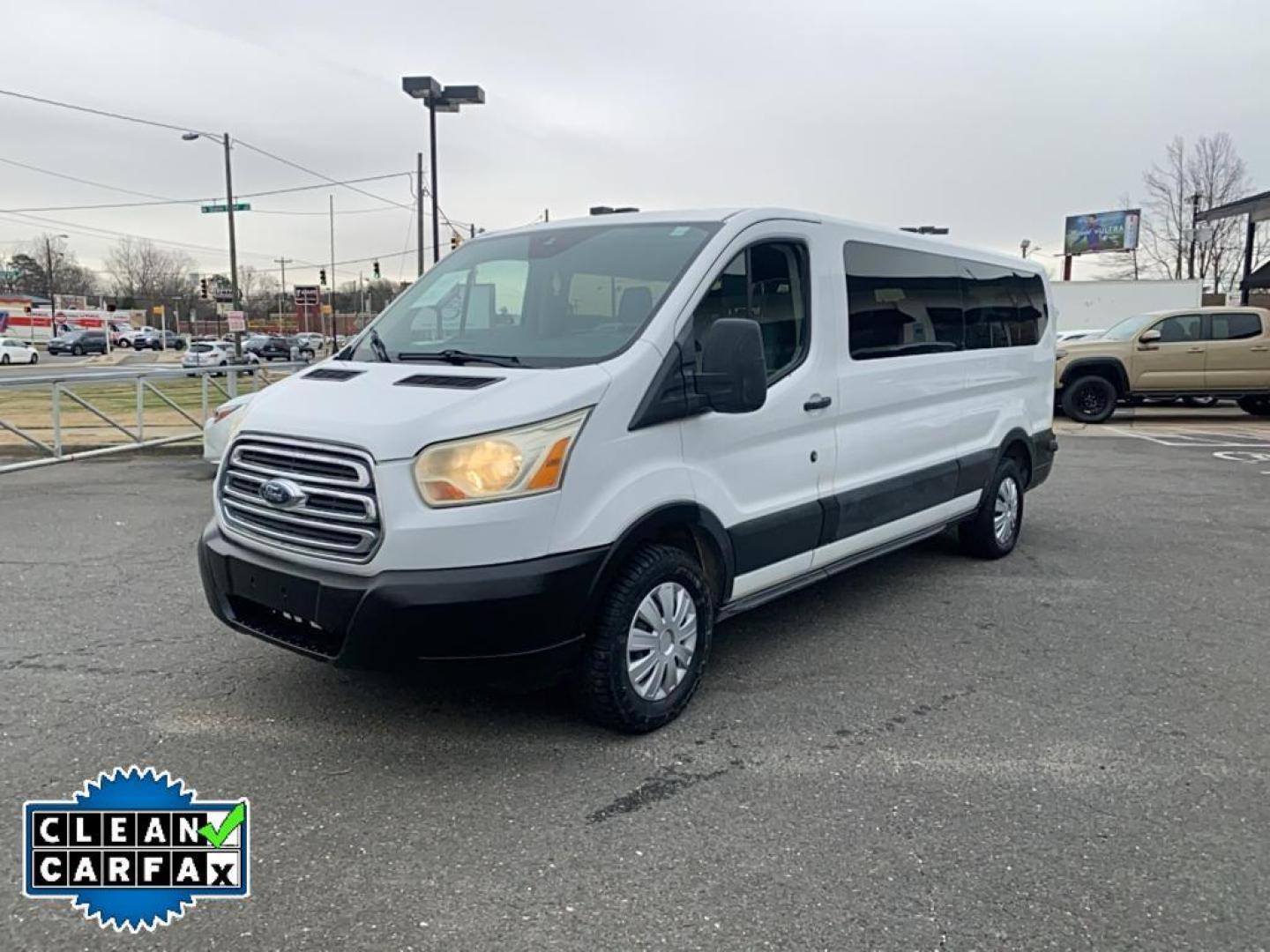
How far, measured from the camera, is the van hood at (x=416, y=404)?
335 centimetres

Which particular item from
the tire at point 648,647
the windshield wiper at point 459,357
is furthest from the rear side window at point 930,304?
the windshield wiper at point 459,357

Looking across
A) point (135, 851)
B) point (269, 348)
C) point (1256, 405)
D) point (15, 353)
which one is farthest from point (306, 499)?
point (15, 353)

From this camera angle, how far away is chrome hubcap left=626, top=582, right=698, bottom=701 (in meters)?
3.78

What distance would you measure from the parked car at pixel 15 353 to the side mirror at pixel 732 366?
59968 mm

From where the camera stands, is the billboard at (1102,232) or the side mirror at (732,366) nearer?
the side mirror at (732,366)

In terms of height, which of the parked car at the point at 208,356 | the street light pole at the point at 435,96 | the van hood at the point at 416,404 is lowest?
the van hood at the point at 416,404

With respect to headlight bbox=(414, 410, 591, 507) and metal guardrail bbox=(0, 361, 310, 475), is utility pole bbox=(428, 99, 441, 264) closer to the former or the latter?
metal guardrail bbox=(0, 361, 310, 475)

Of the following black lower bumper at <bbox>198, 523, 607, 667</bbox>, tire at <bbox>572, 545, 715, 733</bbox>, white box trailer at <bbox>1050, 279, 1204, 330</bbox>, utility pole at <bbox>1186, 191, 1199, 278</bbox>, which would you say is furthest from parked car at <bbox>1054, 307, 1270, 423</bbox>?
utility pole at <bbox>1186, 191, 1199, 278</bbox>

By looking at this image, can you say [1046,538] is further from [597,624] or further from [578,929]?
[578,929]

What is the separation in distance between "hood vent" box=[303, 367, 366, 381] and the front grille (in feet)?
1.40

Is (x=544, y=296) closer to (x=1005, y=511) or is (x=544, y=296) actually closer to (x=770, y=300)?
(x=770, y=300)

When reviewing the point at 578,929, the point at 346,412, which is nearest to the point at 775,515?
the point at 346,412

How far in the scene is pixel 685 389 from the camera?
3875 mm

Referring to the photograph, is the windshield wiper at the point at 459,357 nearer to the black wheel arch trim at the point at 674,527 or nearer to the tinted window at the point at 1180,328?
the black wheel arch trim at the point at 674,527
